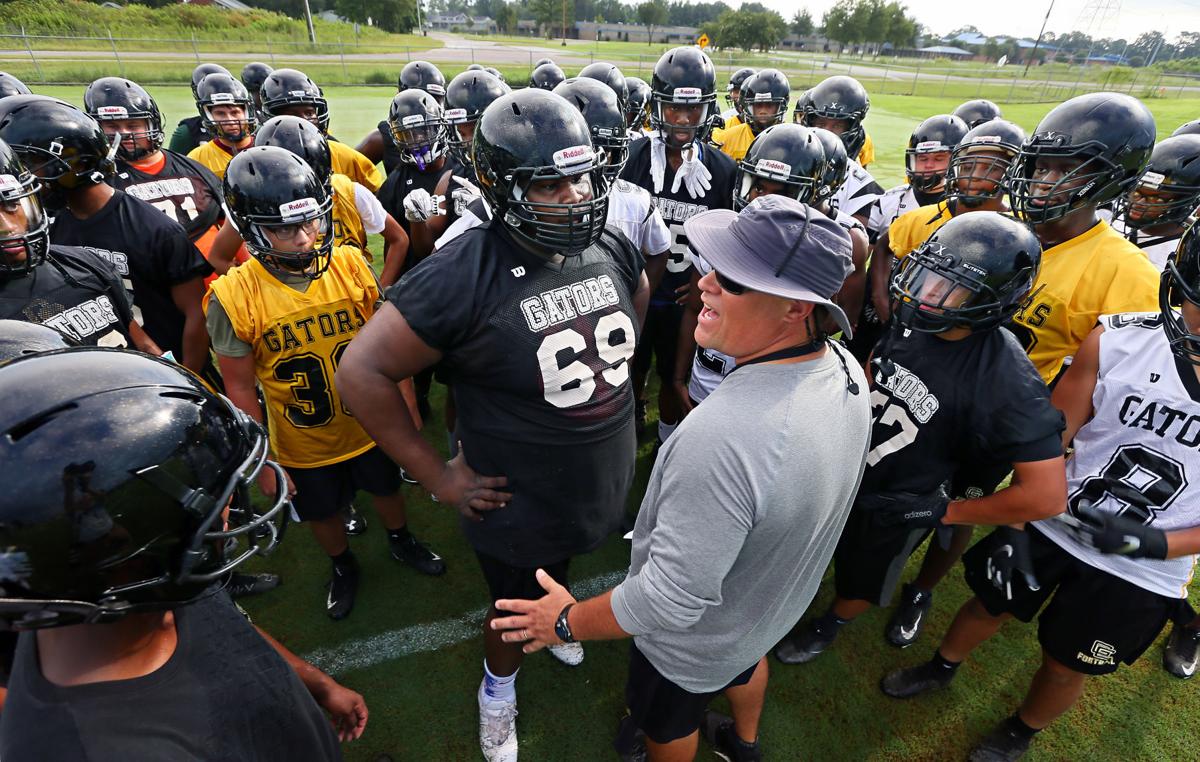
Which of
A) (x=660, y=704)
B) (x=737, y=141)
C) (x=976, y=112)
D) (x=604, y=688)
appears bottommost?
(x=604, y=688)

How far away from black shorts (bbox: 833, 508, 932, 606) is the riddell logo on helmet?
6.51 feet

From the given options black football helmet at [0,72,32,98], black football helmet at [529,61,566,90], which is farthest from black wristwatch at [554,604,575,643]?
black football helmet at [0,72,32,98]

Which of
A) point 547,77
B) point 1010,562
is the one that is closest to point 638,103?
point 547,77

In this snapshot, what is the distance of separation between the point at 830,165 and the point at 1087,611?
2.80 m

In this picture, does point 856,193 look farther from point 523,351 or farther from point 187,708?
point 187,708

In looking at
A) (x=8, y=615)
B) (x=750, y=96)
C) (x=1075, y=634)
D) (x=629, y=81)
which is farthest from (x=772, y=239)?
(x=629, y=81)

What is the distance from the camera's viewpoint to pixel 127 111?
4.68 metres

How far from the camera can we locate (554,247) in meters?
2.16

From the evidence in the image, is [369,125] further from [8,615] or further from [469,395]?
[8,615]

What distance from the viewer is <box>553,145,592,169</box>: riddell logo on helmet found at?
2170mm

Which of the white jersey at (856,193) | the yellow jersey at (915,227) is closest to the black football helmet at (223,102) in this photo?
the white jersey at (856,193)

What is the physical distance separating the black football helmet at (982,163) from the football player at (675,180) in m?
1.56

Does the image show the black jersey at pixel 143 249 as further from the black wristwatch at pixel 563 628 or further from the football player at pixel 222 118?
the black wristwatch at pixel 563 628

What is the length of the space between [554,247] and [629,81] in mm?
7128
